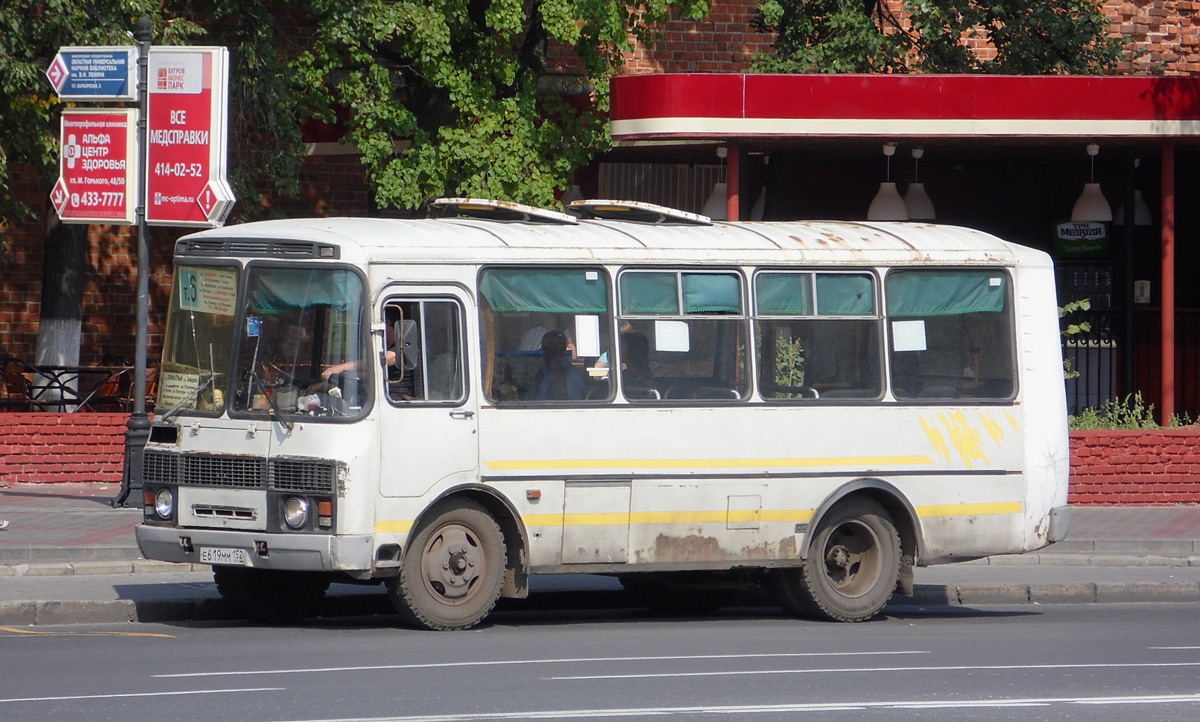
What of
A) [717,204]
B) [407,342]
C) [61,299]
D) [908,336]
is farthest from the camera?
[717,204]

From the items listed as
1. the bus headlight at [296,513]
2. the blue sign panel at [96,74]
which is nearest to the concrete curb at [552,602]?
the bus headlight at [296,513]

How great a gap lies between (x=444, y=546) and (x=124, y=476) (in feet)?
21.1

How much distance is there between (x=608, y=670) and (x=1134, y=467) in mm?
10781

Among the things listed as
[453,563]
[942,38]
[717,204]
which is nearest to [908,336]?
[453,563]

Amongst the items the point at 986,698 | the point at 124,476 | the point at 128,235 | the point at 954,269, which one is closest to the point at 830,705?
the point at 986,698

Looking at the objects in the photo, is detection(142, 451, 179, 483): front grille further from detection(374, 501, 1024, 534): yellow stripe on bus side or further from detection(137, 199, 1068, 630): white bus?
detection(374, 501, 1024, 534): yellow stripe on bus side

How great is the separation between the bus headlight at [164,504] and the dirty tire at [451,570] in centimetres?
145

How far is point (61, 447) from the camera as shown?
17.8 m

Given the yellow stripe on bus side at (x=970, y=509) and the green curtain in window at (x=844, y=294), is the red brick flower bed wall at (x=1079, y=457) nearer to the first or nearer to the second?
the yellow stripe on bus side at (x=970, y=509)

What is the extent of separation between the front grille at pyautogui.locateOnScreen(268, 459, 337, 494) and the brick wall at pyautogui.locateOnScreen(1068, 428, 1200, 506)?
10.5 m

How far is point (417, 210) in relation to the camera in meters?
21.2

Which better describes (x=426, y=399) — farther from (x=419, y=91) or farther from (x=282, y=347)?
(x=419, y=91)

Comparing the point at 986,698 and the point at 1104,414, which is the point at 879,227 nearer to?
the point at 986,698

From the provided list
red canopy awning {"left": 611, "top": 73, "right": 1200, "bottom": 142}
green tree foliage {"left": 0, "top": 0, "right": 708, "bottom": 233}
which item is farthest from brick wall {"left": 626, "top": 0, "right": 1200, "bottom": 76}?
red canopy awning {"left": 611, "top": 73, "right": 1200, "bottom": 142}
